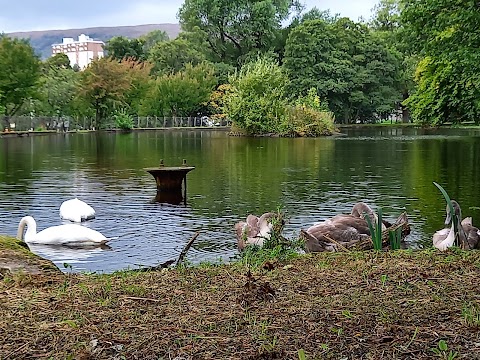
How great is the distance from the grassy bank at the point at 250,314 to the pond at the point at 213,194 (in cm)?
346

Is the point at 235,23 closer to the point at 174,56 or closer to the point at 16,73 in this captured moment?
the point at 174,56

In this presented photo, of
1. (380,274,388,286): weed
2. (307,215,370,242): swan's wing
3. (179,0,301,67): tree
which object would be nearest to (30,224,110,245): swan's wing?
(307,215,370,242): swan's wing

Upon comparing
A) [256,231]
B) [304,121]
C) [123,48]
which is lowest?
[256,231]

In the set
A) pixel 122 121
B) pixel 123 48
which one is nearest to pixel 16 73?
pixel 122 121

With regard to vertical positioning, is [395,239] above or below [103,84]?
below

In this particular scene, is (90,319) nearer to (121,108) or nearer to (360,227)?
(360,227)

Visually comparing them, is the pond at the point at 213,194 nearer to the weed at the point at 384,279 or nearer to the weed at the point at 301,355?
the weed at the point at 384,279

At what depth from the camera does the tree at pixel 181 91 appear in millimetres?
70188

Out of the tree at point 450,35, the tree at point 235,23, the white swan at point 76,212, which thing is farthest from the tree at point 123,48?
the white swan at point 76,212

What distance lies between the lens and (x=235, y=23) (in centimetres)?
7962

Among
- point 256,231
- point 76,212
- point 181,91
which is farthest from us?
point 181,91

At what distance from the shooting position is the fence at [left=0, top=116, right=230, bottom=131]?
55156 mm

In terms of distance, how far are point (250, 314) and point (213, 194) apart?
12.4 metres

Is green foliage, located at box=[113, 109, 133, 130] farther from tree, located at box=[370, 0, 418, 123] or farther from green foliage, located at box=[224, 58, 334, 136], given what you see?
tree, located at box=[370, 0, 418, 123]
